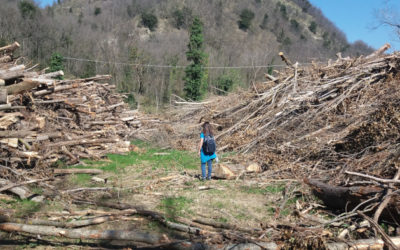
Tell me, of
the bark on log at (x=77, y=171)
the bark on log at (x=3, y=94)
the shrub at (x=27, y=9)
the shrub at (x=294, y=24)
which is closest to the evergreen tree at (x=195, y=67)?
the shrub at (x=27, y=9)

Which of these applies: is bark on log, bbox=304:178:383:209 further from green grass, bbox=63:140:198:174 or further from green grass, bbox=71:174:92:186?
green grass, bbox=71:174:92:186

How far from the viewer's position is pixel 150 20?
57812 millimetres

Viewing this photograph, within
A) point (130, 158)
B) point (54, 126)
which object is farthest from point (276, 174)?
point (54, 126)

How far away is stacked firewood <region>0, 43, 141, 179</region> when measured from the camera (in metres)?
7.03

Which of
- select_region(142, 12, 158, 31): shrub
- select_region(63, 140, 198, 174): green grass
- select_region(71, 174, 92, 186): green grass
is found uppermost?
select_region(142, 12, 158, 31): shrub

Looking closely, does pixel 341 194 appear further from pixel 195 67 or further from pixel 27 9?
pixel 27 9

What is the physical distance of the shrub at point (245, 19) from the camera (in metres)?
66.4

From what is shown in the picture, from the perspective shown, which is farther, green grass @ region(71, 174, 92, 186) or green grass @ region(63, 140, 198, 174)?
green grass @ region(63, 140, 198, 174)

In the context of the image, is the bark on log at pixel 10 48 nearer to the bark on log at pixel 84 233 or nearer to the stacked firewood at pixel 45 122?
the stacked firewood at pixel 45 122

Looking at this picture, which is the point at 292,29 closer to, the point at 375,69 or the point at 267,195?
the point at 375,69

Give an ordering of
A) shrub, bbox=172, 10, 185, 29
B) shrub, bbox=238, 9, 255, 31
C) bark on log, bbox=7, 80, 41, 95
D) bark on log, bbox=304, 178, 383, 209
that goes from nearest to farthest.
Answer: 1. bark on log, bbox=304, 178, 383, 209
2. bark on log, bbox=7, 80, 41, 95
3. shrub, bbox=172, 10, 185, 29
4. shrub, bbox=238, 9, 255, 31

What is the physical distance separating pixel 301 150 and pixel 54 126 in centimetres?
766

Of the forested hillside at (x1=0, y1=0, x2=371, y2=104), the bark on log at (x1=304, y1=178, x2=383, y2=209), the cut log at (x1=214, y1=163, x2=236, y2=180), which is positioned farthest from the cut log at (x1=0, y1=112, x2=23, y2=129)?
the forested hillside at (x1=0, y1=0, x2=371, y2=104)

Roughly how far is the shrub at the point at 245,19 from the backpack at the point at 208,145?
209 ft
